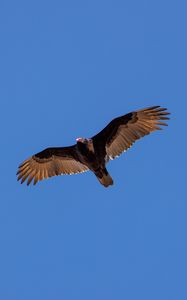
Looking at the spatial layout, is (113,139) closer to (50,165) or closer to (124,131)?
(124,131)

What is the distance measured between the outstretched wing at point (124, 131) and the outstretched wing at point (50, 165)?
94 cm

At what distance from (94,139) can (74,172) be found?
1200mm

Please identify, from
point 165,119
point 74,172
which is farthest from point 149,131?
point 74,172

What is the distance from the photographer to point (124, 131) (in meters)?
24.4

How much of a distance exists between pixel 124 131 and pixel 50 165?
2316mm

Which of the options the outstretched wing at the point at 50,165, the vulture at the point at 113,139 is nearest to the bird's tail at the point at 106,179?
the vulture at the point at 113,139

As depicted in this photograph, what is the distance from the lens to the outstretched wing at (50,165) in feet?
82.3

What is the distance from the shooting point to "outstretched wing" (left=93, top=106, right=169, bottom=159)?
24.2 meters

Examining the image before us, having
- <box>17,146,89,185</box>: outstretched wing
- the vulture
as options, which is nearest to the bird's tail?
the vulture

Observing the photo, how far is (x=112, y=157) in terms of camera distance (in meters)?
24.3

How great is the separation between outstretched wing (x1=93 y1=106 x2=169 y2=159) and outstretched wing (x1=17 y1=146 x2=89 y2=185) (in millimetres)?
944

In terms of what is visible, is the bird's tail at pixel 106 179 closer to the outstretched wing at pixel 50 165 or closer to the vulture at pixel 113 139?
the vulture at pixel 113 139

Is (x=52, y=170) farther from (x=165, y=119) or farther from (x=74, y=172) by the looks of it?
(x=165, y=119)

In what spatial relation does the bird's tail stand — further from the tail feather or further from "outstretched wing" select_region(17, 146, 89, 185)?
"outstretched wing" select_region(17, 146, 89, 185)
